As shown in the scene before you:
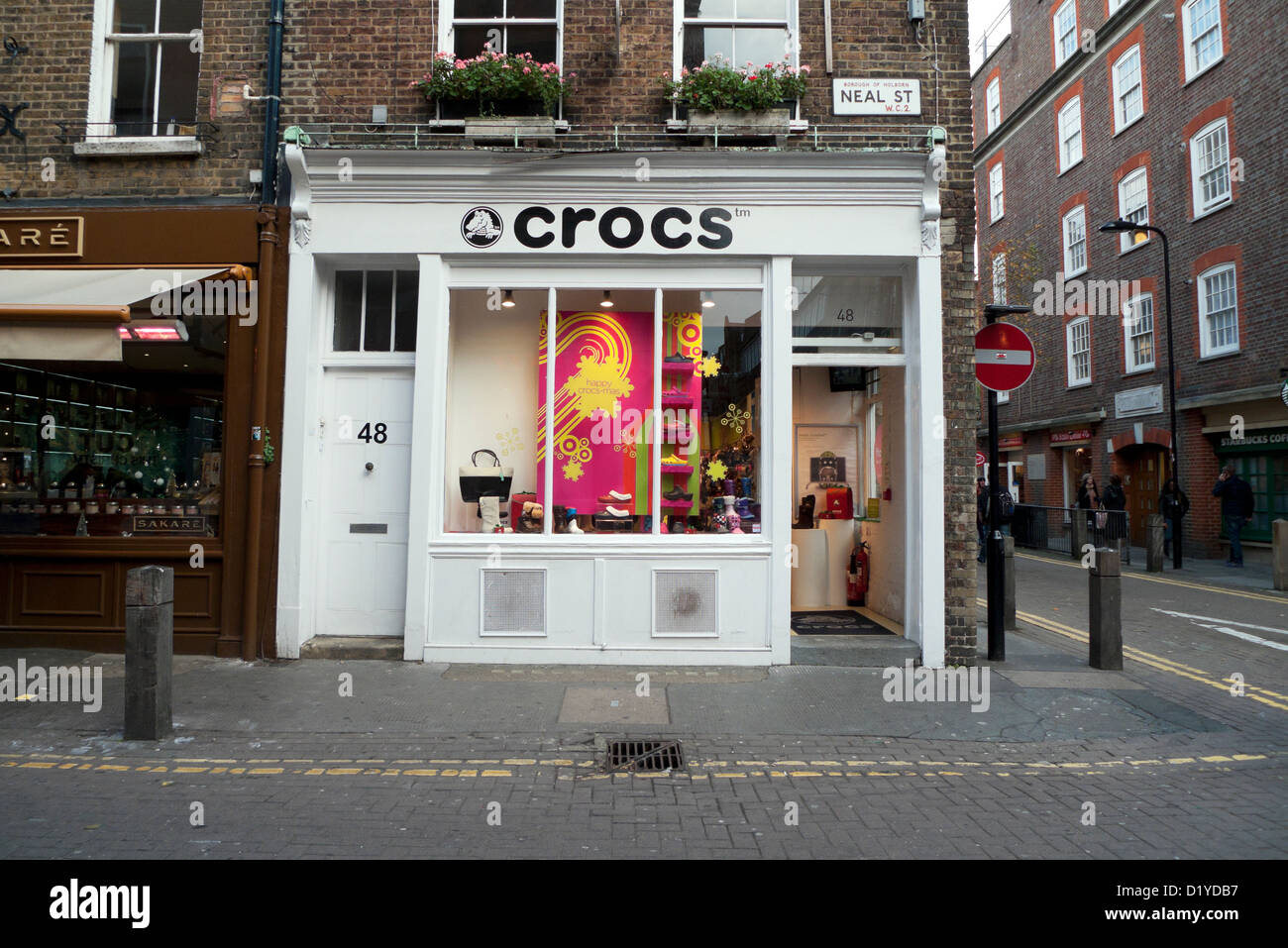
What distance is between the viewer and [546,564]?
7457mm

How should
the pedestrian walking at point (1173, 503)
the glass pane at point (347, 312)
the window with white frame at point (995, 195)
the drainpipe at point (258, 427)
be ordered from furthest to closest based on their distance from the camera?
the window with white frame at point (995, 195), the pedestrian walking at point (1173, 503), the glass pane at point (347, 312), the drainpipe at point (258, 427)

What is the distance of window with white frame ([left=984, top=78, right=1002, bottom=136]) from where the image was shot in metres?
29.4

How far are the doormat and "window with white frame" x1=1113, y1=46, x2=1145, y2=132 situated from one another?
2020 centimetres

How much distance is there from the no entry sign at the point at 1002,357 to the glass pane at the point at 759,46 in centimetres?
360

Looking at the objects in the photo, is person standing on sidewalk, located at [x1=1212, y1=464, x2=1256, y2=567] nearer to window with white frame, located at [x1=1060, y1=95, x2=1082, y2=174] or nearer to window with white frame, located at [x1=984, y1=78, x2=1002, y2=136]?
window with white frame, located at [x1=1060, y1=95, x2=1082, y2=174]

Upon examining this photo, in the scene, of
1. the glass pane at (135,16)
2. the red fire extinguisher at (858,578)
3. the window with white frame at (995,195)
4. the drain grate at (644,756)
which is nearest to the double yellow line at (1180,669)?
the red fire extinguisher at (858,578)

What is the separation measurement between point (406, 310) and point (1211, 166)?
20.5 meters

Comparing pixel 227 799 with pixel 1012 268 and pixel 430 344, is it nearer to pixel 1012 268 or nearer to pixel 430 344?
pixel 430 344

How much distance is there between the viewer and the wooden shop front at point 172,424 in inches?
297

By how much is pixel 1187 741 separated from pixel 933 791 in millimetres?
2471

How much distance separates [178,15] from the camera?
812 cm

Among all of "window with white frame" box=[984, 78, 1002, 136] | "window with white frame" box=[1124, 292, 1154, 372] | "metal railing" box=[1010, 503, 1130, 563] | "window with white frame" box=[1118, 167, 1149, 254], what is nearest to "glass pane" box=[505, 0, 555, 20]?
"metal railing" box=[1010, 503, 1130, 563]

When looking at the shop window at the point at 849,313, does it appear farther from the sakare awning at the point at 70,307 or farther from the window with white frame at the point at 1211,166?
the window with white frame at the point at 1211,166

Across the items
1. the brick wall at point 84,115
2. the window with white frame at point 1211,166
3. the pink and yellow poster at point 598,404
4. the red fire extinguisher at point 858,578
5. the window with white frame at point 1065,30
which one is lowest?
the red fire extinguisher at point 858,578
